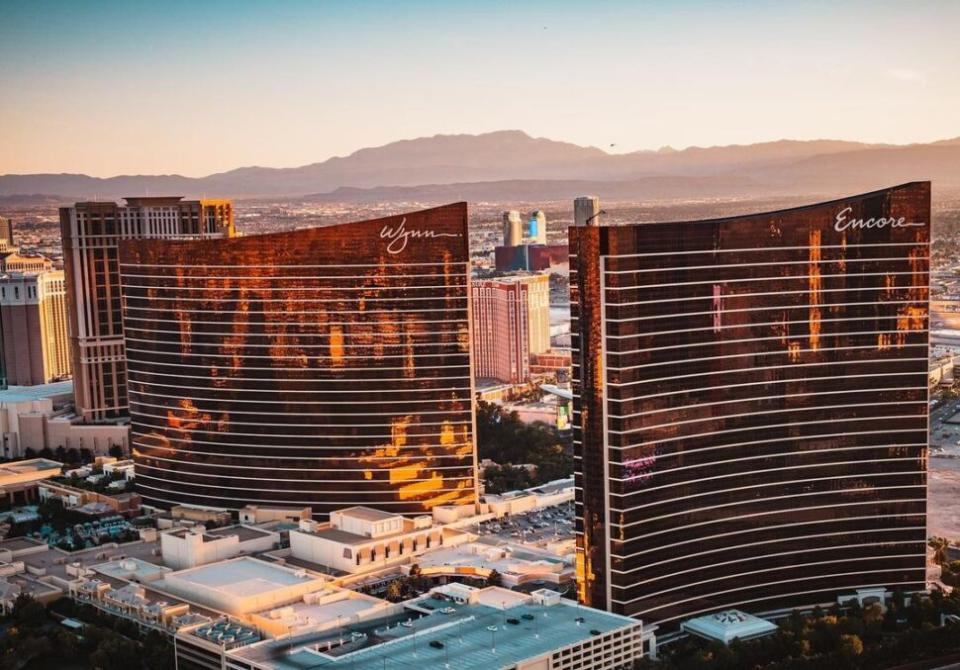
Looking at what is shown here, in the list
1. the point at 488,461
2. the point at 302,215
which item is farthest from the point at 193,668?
the point at 302,215

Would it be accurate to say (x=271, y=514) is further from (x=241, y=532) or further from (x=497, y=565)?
(x=497, y=565)

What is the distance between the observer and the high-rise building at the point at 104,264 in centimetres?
10975

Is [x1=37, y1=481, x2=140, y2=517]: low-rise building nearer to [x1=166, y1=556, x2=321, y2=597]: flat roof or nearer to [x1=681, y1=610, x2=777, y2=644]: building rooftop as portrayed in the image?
[x1=166, y1=556, x2=321, y2=597]: flat roof

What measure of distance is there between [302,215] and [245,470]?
167 feet

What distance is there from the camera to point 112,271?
111000 mm

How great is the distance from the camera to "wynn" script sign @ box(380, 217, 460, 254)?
8419 cm

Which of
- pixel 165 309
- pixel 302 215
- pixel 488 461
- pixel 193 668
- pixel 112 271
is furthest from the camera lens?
pixel 302 215

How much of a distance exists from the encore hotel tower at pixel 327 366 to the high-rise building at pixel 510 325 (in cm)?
6206

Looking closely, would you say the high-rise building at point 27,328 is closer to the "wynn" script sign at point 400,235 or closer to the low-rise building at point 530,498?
the low-rise building at point 530,498

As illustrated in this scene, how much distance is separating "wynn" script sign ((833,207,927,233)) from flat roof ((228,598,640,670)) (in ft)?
75.3

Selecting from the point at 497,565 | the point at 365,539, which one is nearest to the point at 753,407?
→ the point at 497,565

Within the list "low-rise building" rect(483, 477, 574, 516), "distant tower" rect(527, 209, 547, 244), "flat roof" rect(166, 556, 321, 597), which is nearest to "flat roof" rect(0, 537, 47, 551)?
"flat roof" rect(166, 556, 321, 597)

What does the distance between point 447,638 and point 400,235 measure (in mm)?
31311

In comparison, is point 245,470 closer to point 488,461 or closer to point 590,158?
point 488,461
